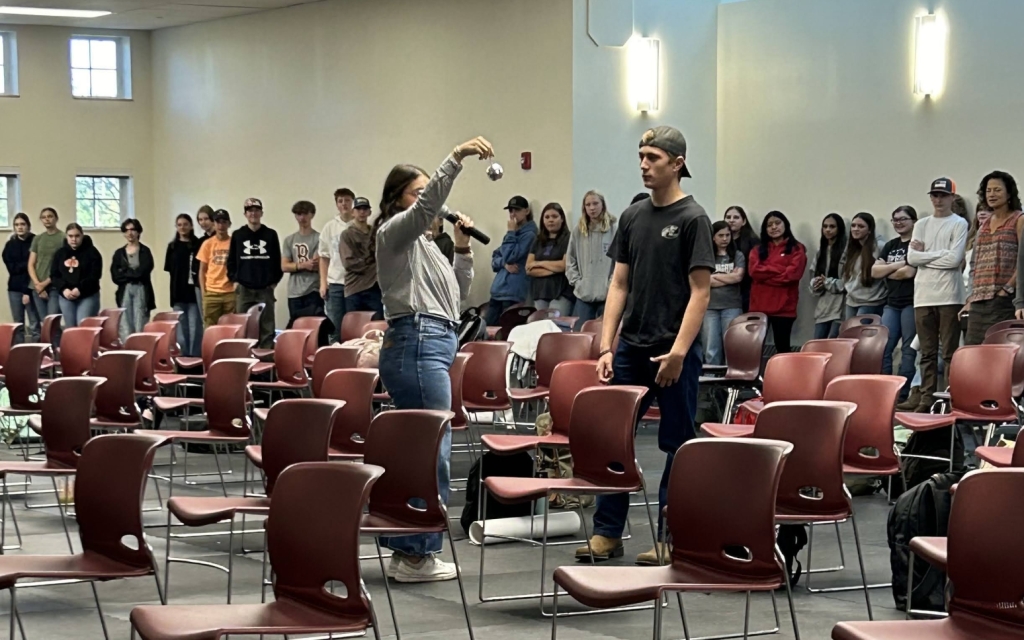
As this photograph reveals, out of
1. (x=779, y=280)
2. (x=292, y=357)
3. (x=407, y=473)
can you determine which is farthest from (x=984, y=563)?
(x=779, y=280)

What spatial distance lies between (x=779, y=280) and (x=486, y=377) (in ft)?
17.5

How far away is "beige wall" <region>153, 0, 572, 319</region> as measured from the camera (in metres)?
14.3

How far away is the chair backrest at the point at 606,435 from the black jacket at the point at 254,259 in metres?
9.23

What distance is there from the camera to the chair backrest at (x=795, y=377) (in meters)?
7.16

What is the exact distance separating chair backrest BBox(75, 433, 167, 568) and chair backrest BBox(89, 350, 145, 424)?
3.00 metres

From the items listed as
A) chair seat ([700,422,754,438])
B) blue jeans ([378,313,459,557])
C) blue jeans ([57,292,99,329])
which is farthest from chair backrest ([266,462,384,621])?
blue jeans ([57,292,99,329])

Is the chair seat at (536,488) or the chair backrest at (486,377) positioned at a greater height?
the chair backrest at (486,377)

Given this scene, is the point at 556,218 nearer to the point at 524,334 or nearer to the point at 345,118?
the point at 524,334

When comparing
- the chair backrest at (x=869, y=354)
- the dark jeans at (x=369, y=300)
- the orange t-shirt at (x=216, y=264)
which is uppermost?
the orange t-shirt at (x=216, y=264)

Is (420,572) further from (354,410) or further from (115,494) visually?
(115,494)

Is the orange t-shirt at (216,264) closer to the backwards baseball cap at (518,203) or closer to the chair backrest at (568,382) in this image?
the backwards baseball cap at (518,203)

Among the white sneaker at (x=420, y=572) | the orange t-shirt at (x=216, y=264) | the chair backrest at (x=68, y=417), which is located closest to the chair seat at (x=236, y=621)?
the white sneaker at (x=420, y=572)

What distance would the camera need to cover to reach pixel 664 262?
5.82m

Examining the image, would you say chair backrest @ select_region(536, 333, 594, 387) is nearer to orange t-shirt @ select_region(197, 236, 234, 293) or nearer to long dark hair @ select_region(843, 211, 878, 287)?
long dark hair @ select_region(843, 211, 878, 287)
